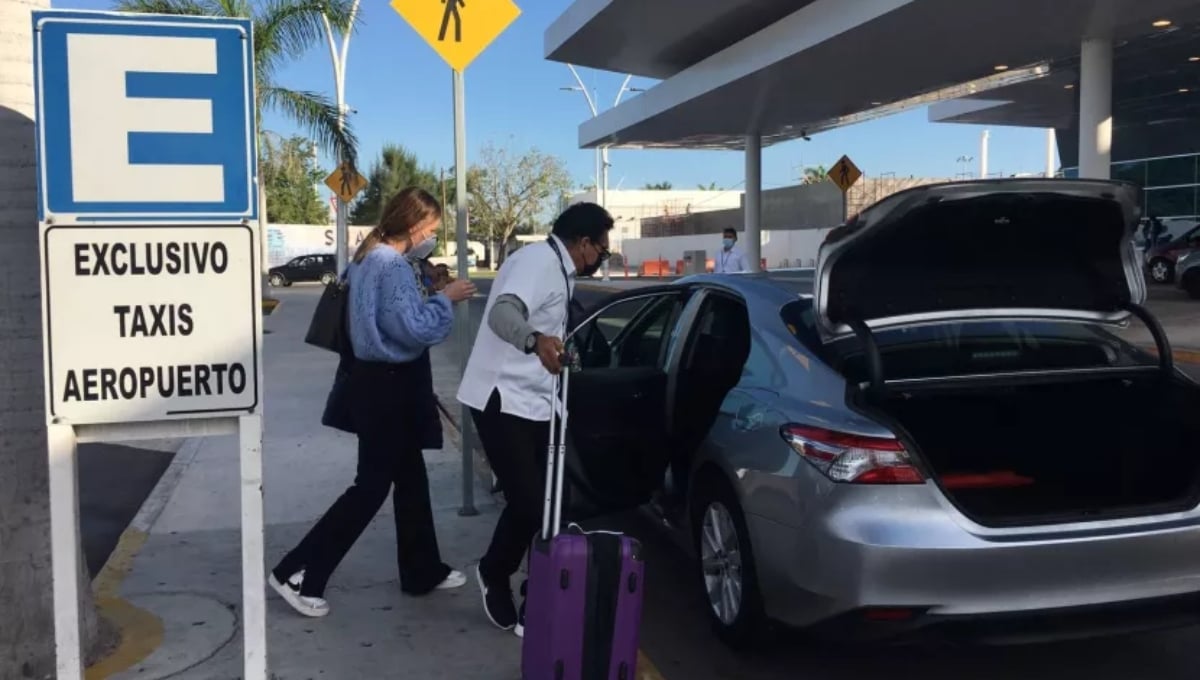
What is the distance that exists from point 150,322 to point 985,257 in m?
3.08

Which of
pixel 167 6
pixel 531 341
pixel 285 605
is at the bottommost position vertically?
pixel 285 605

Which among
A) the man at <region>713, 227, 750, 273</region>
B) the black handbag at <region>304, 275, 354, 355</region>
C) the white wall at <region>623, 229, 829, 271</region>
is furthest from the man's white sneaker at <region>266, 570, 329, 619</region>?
the white wall at <region>623, 229, 829, 271</region>

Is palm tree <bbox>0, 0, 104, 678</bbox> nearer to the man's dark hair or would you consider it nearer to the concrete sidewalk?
the concrete sidewalk

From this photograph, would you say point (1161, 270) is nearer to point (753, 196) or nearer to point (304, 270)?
point (753, 196)

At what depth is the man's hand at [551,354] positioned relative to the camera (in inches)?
143

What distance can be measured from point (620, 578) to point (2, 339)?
84.0 inches

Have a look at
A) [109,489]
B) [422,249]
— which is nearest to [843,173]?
[109,489]

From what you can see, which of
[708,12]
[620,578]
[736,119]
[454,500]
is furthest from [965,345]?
[736,119]

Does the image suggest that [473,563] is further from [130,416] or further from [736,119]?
[736,119]

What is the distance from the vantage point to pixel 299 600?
4375 millimetres

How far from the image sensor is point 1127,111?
3048cm

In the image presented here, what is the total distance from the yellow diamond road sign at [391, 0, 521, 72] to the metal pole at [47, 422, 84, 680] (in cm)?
334

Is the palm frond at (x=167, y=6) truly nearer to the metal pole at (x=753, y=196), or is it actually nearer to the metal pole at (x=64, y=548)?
the metal pole at (x=753, y=196)

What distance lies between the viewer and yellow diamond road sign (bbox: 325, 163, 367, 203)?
20031 millimetres
